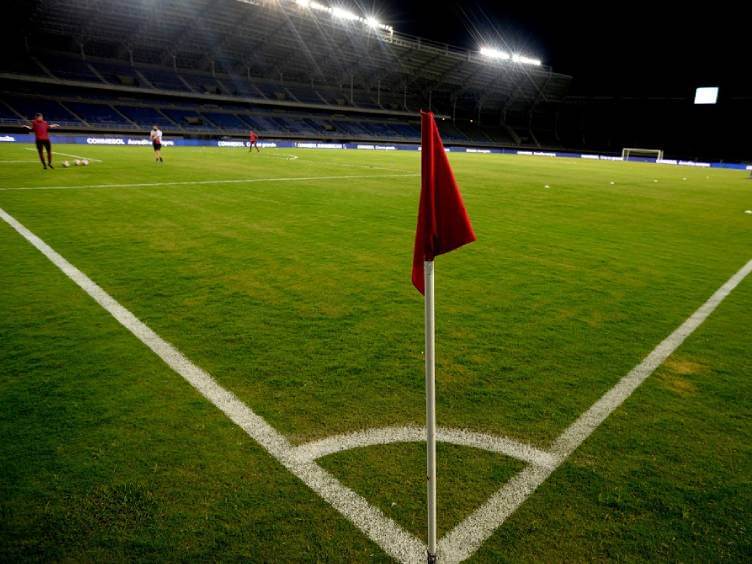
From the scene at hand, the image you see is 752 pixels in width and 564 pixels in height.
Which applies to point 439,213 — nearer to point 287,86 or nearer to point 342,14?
point 342,14

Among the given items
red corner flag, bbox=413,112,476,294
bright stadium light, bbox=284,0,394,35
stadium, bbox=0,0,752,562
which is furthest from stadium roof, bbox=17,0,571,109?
red corner flag, bbox=413,112,476,294

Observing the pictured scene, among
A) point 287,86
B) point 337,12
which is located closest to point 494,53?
point 337,12

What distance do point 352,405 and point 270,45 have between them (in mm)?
57457

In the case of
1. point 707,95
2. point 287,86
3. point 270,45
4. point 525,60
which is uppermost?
point 525,60

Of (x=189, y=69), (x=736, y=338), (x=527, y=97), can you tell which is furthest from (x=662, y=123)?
(x=736, y=338)

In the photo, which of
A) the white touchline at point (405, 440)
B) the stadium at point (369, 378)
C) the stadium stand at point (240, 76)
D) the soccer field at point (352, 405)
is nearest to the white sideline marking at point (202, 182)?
the stadium at point (369, 378)

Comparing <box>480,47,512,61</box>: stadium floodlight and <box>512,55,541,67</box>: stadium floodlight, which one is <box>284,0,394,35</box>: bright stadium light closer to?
<box>480,47,512,61</box>: stadium floodlight

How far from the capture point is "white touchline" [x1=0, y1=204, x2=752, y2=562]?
2.24 metres

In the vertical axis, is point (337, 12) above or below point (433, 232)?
above

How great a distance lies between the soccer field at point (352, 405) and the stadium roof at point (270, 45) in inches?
1729

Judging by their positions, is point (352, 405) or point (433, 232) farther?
point (352, 405)

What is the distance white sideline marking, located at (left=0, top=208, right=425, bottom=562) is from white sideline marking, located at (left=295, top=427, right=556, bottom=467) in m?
0.12

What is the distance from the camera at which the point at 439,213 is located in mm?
2086

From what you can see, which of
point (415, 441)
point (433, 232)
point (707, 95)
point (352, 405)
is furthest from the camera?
point (707, 95)
